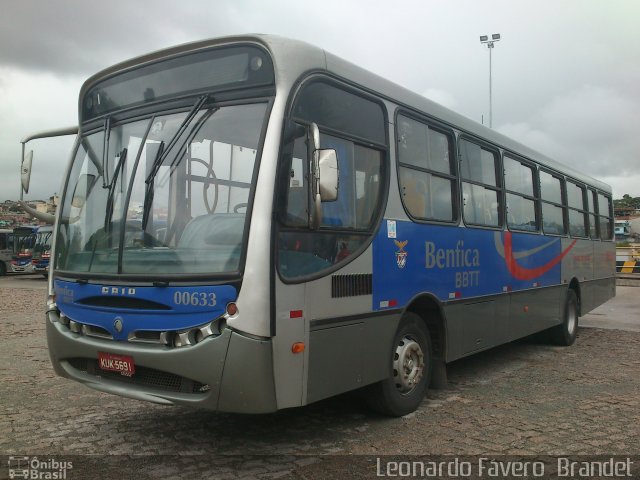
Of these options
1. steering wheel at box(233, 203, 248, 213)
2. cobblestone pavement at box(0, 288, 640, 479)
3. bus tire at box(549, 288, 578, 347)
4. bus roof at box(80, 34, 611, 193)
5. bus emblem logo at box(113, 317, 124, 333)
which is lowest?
cobblestone pavement at box(0, 288, 640, 479)

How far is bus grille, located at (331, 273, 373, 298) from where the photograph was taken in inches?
177

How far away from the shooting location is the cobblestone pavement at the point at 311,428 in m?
4.35

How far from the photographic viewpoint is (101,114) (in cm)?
508

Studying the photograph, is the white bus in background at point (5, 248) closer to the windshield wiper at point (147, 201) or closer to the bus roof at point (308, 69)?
the bus roof at point (308, 69)

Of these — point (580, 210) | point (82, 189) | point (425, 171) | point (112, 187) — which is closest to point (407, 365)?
point (425, 171)

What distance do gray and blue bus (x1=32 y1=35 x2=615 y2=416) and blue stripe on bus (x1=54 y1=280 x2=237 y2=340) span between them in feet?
0.04

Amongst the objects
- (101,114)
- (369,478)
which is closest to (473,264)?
(369,478)

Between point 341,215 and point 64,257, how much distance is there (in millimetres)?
2403

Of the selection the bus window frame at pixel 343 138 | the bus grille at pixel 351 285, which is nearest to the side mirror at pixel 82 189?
the bus window frame at pixel 343 138

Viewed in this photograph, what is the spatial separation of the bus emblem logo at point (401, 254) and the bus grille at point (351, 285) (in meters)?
0.48

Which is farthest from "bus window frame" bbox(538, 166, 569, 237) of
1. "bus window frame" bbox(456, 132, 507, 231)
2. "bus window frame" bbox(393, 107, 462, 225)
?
"bus window frame" bbox(393, 107, 462, 225)

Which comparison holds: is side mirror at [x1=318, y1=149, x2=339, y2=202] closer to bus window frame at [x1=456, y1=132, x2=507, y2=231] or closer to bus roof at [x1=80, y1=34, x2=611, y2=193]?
bus roof at [x1=80, y1=34, x2=611, y2=193]

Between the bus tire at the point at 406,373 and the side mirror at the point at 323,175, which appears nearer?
the side mirror at the point at 323,175

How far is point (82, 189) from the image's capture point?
5.06 m
